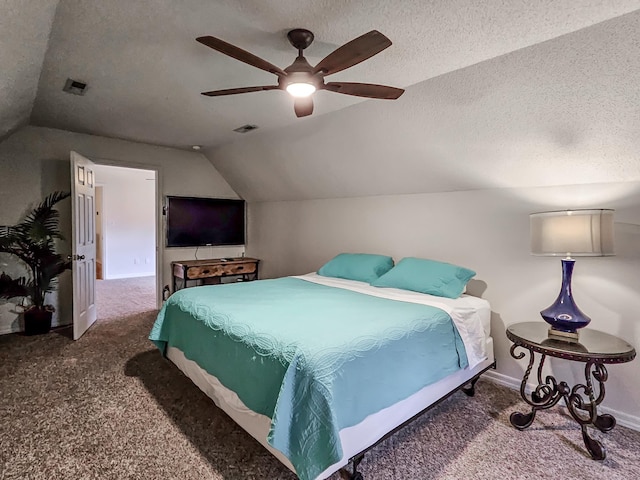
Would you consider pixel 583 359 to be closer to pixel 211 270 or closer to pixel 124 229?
pixel 211 270

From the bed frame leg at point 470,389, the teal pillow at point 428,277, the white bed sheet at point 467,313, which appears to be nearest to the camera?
the white bed sheet at point 467,313

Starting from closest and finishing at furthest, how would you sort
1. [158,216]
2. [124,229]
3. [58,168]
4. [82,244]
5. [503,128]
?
1. [503,128]
2. [82,244]
3. [58,168]
4. [158,216]
5. [124,229]

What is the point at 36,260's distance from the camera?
3572 millimetres

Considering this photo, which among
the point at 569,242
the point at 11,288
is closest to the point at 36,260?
the point at 11,288

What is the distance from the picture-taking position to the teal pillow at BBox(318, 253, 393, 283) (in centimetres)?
344

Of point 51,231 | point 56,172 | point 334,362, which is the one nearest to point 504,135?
point 334,362

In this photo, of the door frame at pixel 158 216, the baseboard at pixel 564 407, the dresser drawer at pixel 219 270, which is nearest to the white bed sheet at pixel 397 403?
the baseboard at pixel 564 407

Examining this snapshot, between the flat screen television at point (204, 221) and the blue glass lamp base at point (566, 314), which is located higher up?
the flat screen television at point (204, 221)

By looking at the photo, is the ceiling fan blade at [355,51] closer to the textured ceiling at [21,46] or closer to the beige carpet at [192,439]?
the textured ceiling at [21,46]

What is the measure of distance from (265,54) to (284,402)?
76.5 inches

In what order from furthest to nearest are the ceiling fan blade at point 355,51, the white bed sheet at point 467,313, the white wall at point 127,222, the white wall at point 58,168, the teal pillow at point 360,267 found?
the white wall at point 127,222, the white wall at point 58,168, the teal pillow at point 360,267, the white bed sheet at point 467,313, the ceiling fan blade at point 355,51

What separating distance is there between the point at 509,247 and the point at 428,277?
2.29 ft

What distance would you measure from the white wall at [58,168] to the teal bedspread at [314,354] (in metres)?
2.39

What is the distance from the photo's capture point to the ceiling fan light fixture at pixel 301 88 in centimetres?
175
